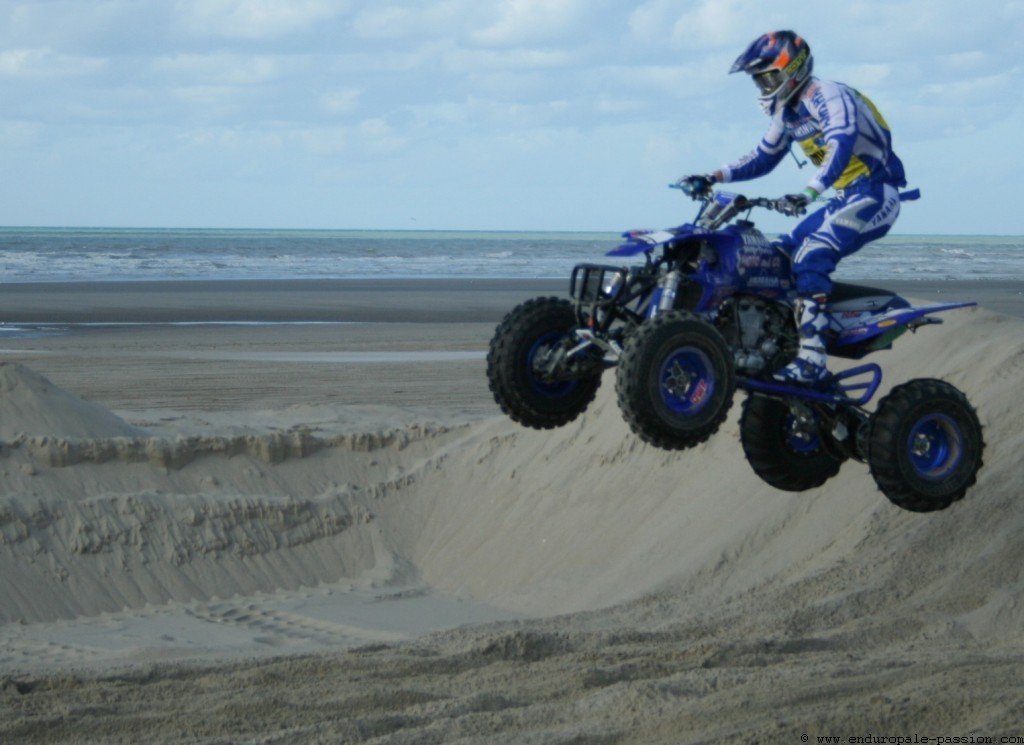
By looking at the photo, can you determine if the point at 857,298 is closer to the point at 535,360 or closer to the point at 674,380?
the point at 674,380

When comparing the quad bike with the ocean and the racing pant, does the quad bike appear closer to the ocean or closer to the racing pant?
the racing pant

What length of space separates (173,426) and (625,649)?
745cm

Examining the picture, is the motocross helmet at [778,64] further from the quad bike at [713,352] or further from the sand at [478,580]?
the sand at [478,580]

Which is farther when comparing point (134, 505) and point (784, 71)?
point (134, 505)

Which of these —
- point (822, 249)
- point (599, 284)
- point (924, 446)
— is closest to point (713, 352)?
point (599, 284)

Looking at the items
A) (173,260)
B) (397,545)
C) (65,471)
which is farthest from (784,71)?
(173,260)

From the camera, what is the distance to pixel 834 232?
8.10m

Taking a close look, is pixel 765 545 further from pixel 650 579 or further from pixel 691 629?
pixel 691 629

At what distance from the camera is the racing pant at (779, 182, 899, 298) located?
800cm

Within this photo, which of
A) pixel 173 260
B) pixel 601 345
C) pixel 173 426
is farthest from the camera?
pixel 173 260

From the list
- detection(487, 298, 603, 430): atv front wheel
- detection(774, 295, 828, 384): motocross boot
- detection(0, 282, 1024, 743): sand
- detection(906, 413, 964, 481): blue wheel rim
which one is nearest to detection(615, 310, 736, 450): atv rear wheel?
detection(487, 298, 603, 430): atv front wheel

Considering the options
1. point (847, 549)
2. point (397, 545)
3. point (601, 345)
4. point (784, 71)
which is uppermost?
point (784, 71)

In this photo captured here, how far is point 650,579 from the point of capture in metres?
10.3

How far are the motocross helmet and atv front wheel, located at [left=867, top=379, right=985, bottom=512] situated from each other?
6.05ft
